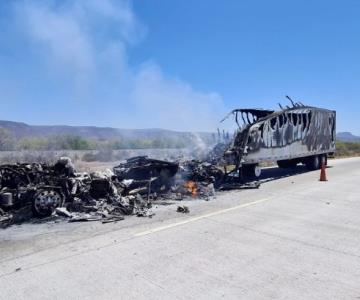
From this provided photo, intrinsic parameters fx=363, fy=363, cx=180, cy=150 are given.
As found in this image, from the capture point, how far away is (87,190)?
8.71 m

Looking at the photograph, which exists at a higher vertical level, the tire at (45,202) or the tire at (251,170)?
the tire at (251,170)

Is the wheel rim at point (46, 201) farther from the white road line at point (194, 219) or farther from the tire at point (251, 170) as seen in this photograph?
the tire at point (251, 170)

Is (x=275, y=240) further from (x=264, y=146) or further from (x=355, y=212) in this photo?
(x=264, y=146)

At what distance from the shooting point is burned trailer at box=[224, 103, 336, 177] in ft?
42.9

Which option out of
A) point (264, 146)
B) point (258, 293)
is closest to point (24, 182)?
point (258, 293)

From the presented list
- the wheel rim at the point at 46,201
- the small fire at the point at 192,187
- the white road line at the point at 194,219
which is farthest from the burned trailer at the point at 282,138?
the wheel rim at the point at 46,201

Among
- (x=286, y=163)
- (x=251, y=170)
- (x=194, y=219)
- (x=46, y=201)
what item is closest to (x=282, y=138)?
(x=251, y=170)

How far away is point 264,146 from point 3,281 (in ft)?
36.5

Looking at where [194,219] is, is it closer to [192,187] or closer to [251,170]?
[192,187]

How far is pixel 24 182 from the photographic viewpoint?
26.7ft

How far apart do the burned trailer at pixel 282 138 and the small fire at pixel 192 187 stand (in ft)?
6.97

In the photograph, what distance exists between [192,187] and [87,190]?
3.41 meters

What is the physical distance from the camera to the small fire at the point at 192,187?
419 inches

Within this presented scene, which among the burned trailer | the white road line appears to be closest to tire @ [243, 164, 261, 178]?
the burned trailer
